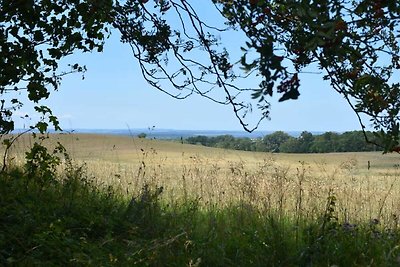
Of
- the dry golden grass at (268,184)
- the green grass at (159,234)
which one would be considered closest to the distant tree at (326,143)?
the dry golden grass at (268,184)

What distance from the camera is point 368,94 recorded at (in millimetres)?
3395

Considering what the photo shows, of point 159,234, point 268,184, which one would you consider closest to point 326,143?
point 268,184

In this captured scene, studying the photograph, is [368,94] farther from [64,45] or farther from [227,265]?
[64,45]

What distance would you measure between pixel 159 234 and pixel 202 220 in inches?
34.1

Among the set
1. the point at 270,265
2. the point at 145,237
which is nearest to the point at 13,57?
the point at 145,237

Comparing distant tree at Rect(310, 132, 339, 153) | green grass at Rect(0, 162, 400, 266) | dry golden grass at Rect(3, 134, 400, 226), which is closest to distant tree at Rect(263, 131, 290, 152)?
dry golden grass at Rect(3, 134, 400, 226)

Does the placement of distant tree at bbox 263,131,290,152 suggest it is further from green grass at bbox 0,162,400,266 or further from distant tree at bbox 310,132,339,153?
green grass at bbox 0,162,400,266

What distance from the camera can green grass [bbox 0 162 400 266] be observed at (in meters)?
4.32

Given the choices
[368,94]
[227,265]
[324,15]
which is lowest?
[227,265]

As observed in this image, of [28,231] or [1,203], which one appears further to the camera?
[1,203]

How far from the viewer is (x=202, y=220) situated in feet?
19.1

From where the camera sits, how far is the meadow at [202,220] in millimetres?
4387

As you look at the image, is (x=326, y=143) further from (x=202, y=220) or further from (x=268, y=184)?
(x=202, y=220)

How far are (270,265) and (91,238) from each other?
1.52 m
